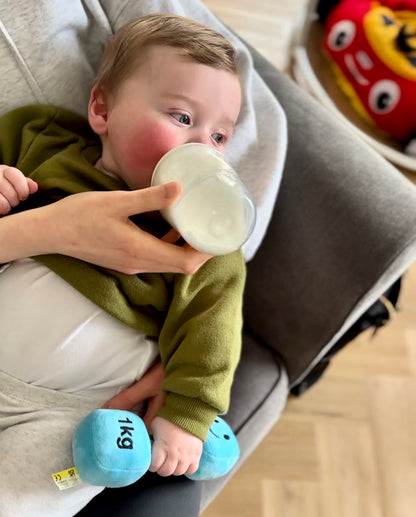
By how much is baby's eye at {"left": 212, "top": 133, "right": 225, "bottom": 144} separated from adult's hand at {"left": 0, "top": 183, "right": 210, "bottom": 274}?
0.65 feet

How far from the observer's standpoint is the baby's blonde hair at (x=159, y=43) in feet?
2.93

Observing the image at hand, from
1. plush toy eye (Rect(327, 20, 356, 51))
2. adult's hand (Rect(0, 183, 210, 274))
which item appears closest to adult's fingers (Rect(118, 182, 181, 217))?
adult's hand (Rect(0, 183, 210, 274))

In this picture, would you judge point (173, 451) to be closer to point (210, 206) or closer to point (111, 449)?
point (111, 449)

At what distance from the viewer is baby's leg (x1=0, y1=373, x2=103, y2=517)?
2.55 ft

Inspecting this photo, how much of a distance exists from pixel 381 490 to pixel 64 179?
3.60 ft

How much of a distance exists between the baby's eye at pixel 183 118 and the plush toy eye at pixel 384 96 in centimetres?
144

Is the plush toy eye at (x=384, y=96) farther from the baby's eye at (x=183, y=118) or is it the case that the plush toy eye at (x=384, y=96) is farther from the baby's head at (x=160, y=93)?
the baby's eye at (x=183, y=118)

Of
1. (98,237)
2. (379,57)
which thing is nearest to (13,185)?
(98,237)

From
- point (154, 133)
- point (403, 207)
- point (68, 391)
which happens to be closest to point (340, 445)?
point (403, 207)

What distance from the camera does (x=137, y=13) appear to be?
1.00 metres

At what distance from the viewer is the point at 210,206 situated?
653mm

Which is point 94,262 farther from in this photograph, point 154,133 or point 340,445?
point 340,445

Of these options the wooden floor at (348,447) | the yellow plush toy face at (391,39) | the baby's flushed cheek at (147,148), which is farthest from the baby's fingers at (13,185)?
the yellow plush toy face at (391,39)

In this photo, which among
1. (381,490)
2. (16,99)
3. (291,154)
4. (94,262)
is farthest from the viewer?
(381,490)
